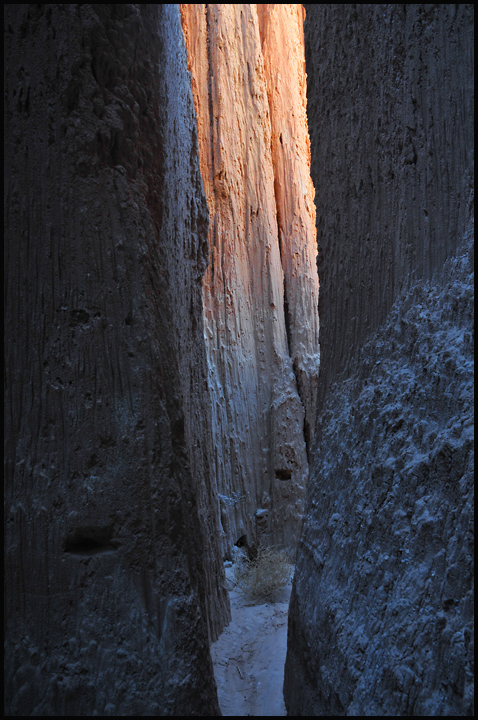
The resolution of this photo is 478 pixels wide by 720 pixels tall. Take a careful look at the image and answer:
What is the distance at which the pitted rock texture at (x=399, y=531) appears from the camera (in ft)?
6.04

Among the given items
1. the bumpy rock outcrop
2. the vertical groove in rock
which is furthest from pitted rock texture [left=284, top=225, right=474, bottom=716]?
the vertical groove in rock

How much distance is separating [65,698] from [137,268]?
85.0 inches

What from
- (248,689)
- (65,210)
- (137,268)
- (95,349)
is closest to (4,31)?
(65,210)

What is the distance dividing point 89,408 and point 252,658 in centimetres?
282

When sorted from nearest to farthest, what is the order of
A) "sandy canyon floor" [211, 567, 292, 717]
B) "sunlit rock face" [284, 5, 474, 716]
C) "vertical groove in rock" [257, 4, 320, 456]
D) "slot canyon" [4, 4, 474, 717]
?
"sunlit rock face" [284, 5, 474, 716] → "slot canyon" [4, 4, 474, 717] → "sandy canyon floor" [211, 567, 292, 717] → "vertical groove in rock" [257, 4, 320, 456]

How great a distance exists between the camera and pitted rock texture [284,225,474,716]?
1.84 metres

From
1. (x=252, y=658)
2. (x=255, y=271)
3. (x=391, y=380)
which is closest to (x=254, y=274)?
(x=255, y=271)

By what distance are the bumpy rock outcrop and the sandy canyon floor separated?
1044 millimetres

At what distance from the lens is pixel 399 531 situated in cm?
220

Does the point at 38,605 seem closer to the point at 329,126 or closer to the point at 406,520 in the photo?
the point at 406,520

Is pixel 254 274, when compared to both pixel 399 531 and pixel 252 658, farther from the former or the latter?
pixel 399 531

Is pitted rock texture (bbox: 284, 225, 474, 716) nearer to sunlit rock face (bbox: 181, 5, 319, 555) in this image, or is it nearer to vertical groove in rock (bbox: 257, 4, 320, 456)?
sunlit rock face (bbox: 181, 5, 319, 555)

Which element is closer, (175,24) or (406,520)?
(406,520)

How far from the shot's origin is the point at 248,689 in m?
3.62
